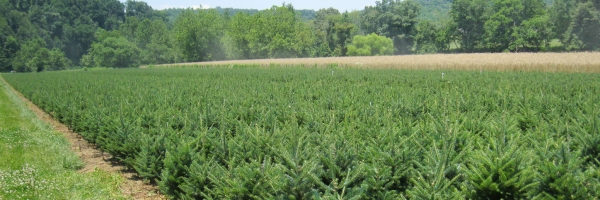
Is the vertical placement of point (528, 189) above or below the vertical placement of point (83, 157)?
above

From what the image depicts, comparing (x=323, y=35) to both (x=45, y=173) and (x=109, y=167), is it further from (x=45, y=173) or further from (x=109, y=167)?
(x=45, y=173)

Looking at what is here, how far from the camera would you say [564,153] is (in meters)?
3.47

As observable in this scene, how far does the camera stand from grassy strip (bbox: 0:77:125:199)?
6570mm

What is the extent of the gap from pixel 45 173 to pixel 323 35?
93.9 metres

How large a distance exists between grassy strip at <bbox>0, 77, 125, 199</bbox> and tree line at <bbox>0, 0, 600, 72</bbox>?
62.2 metres

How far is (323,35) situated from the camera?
99438mm

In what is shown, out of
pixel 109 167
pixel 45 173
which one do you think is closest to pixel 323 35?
pixel 109 167

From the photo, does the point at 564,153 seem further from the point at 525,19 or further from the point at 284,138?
the point at 525,19

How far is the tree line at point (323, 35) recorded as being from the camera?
209ft

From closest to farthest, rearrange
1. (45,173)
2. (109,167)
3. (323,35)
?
(45,173)
(109,167)
(323,35)

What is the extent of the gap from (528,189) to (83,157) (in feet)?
29.1

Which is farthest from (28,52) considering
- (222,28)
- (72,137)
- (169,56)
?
(72,137)

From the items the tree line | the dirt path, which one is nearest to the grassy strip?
the dirt path

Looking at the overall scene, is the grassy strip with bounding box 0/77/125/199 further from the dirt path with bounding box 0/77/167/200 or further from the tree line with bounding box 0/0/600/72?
the tree line with bounding box 0/0/600/72
